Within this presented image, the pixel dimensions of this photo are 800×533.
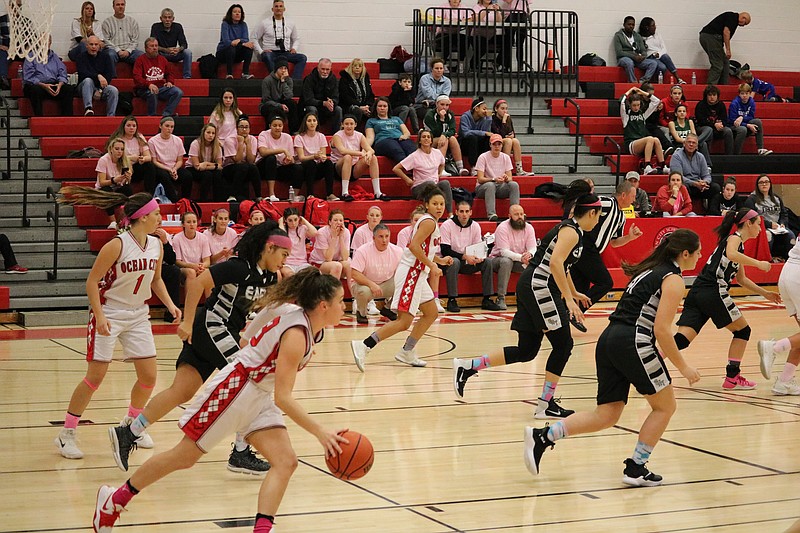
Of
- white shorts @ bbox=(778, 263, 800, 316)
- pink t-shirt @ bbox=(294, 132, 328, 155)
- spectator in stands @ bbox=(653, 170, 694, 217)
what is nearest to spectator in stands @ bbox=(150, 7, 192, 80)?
pink t-shirt @ bbox=(294, 132, 328, 155)

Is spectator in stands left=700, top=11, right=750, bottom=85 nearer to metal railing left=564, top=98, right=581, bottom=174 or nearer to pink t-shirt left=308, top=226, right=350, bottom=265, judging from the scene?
metal railing left=564, top=98, right=581, bottom=174

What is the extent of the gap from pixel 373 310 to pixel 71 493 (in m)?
7.52

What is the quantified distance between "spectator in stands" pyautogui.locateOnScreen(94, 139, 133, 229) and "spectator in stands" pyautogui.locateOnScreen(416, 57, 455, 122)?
5.05 metres

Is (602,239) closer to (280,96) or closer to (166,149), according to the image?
(166,149)

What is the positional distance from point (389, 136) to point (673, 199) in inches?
167

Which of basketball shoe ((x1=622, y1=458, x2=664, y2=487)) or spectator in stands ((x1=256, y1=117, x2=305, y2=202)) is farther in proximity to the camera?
spectator in stands ((x1=256, y1=117, x2=305, y2=202))

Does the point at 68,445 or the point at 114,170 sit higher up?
the point at 114,170

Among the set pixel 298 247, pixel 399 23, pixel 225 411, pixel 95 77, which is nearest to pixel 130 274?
pixel 225 411

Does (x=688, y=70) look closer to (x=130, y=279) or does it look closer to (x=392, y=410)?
(x=392, y=410)

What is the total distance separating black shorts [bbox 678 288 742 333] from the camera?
812 centimetres

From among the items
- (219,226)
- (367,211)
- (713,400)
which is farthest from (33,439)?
(367,211)

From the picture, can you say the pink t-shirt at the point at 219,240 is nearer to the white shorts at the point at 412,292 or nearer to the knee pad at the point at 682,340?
the white shorts at the point at 412,292

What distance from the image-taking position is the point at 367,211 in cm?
1425

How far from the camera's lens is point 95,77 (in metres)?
15.1
